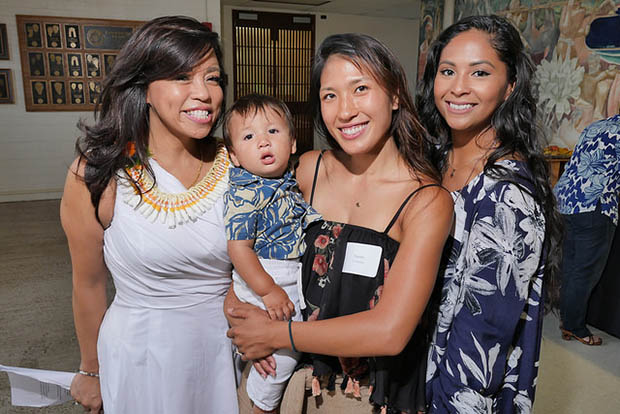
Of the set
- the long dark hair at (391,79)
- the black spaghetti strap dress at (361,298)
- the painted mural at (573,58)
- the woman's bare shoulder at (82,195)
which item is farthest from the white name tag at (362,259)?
the painted mural at (573,58)

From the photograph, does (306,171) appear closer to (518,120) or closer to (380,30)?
(518,120)

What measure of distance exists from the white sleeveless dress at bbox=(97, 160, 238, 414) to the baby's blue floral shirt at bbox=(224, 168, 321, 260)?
0.29 ft

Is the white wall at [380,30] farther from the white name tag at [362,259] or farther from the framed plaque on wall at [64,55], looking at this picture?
the white name tag at [362,259]

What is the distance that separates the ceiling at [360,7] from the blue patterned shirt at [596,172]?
8160mm

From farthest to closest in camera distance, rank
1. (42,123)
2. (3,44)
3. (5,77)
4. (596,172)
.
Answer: (42,123), (5,77), (3,44), (596,172)

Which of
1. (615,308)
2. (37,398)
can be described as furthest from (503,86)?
(615,308)

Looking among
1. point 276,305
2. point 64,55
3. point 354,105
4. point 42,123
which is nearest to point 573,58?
point 354,105

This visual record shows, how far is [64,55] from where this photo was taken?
8305 mm

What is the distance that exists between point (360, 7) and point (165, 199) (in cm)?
1149

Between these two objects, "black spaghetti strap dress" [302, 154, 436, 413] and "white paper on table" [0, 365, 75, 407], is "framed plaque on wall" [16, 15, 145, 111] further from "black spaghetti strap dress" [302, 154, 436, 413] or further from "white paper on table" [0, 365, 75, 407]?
"black spaghetti strap dress" [302, 154, 436, 413]

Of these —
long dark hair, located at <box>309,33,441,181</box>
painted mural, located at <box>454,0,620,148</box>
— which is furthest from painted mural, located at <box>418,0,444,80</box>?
long dark hair, located at <box>309,33,441,181</box>

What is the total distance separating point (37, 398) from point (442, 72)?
187cm

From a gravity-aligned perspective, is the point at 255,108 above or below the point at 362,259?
above

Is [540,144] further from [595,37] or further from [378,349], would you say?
[595,37]
